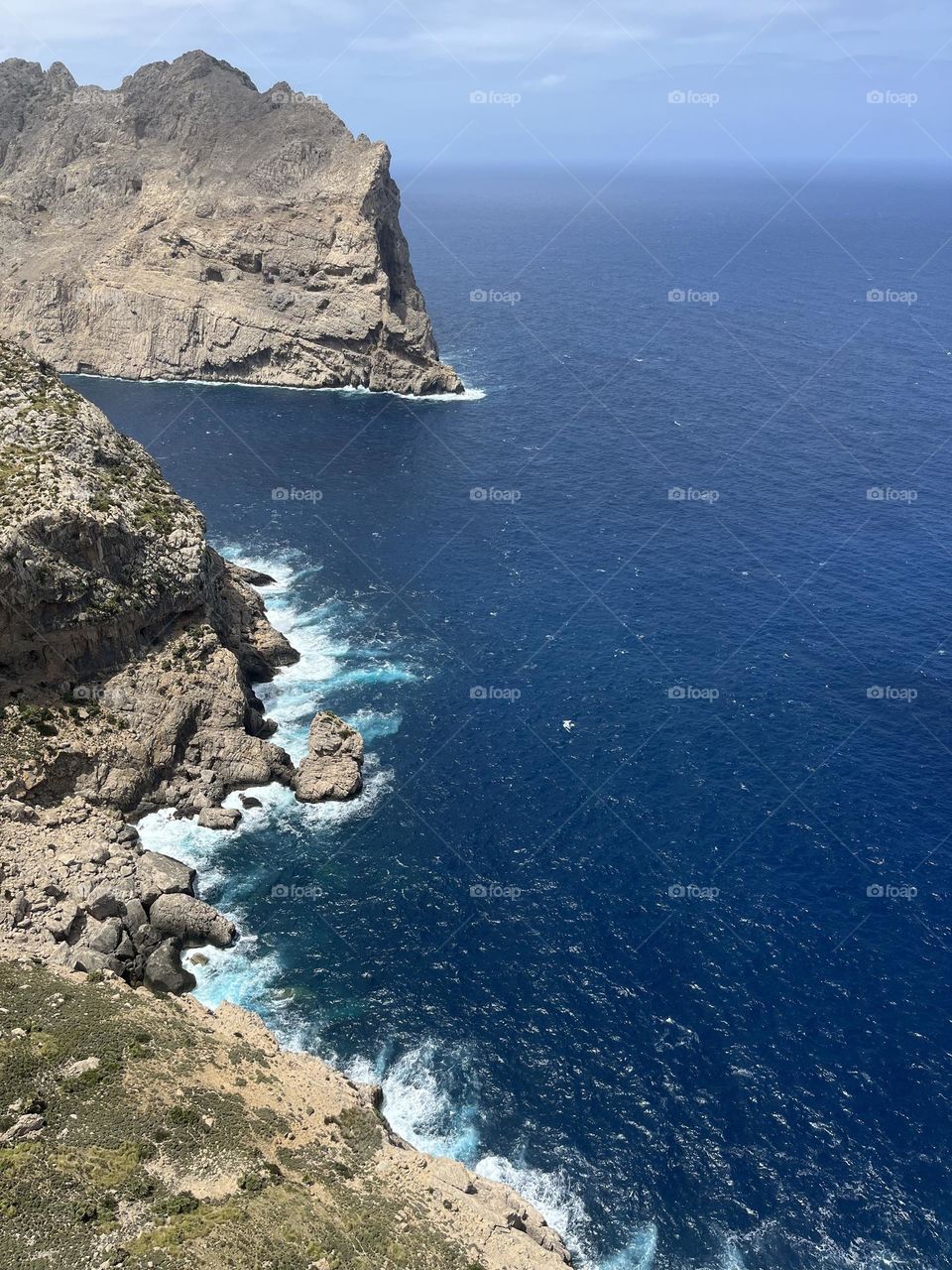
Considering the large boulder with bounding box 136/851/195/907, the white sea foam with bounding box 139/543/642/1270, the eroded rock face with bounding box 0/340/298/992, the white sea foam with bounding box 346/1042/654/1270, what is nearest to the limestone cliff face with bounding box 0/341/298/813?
the eroded rock face with bounding box 0/340/298/992

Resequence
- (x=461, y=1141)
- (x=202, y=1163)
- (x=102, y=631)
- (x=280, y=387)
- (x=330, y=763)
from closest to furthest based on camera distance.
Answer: (x=202, y=1163), (x=461, y=1141), (x=102, y=631), (x=330, y=763), (x=280, y=387)

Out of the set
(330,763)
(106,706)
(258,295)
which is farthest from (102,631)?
(258,295)

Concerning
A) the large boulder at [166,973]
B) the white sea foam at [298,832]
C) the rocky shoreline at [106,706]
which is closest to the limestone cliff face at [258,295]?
the white sea foam at [298,832]

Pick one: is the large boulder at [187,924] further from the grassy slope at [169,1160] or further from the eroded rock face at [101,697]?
the grassy slope at [169,1160]

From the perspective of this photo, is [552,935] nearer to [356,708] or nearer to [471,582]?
[356,708]

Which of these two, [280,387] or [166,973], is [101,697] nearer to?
[166,973]
